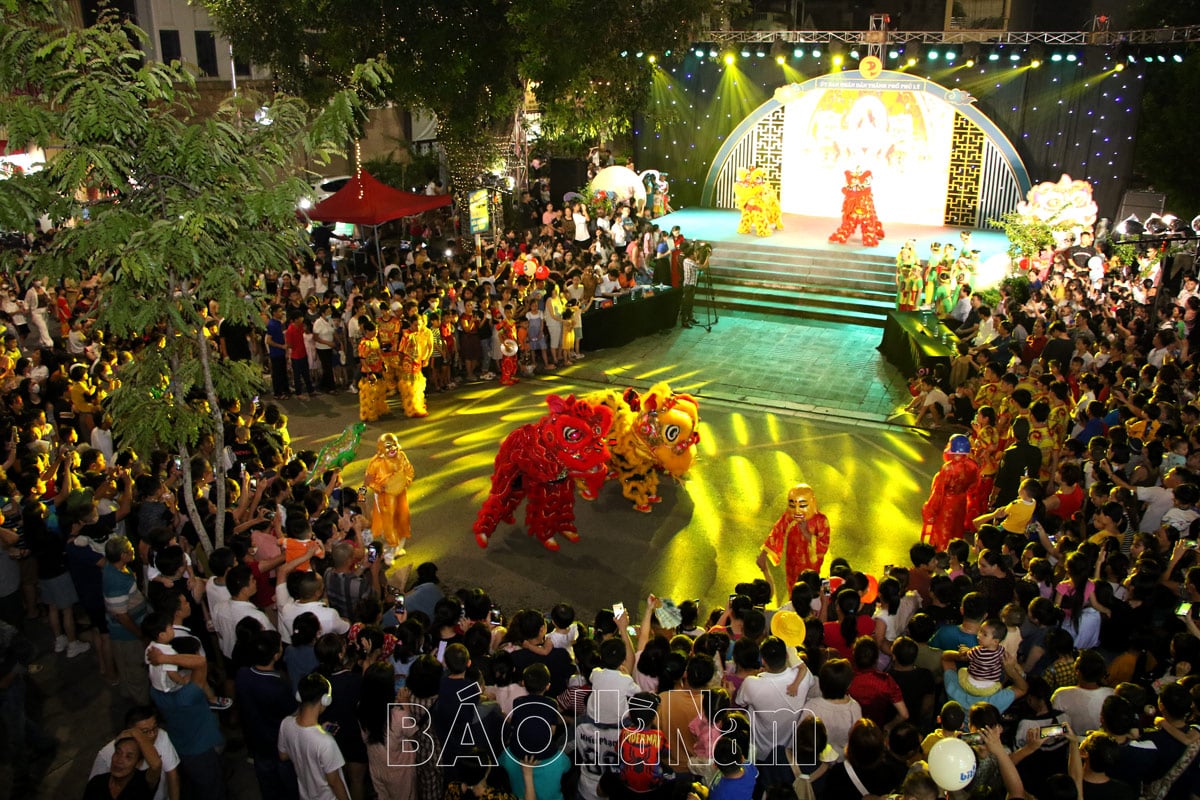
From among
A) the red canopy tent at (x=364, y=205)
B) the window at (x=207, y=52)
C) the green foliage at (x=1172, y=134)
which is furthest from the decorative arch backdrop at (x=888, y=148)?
the window at (x=207, y=52)

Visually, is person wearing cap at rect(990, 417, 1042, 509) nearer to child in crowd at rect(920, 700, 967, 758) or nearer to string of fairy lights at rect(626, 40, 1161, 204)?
child in crowd at rect(920, 700, 967, 758)

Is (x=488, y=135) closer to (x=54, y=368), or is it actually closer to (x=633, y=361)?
(x=633, y=361)

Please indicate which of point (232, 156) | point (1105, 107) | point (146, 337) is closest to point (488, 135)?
point (146, 337)

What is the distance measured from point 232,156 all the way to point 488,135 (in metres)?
14.6

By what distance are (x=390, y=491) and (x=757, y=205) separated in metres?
13.5

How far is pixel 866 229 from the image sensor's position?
1859 centimetres

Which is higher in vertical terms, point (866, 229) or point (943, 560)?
point (866, 229)

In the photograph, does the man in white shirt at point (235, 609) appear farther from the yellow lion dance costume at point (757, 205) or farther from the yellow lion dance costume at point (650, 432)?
the yellow lion dance costume at point (757, 205)

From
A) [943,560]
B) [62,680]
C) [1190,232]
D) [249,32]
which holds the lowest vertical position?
[62,680]

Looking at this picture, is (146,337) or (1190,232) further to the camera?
(1190,232)

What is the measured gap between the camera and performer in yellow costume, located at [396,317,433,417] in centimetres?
1126

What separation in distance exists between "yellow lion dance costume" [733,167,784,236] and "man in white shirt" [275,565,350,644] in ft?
50.8

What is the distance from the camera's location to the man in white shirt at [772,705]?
464cm

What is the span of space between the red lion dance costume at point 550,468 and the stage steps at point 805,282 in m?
9.14
